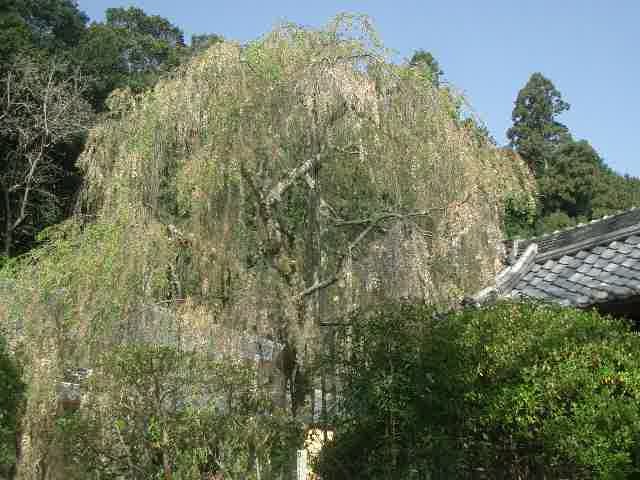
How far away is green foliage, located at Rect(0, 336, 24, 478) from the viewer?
5008 millimetres

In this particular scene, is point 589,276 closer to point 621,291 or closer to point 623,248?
point 623,248

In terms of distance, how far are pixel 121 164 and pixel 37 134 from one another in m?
11.5

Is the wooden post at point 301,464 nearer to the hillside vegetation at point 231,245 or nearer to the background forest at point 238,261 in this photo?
the background forest at point 238,261

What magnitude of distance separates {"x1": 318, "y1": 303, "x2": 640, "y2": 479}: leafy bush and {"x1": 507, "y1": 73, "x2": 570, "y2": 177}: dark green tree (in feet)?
81.5

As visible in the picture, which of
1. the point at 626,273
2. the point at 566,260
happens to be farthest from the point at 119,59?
the point at 626,273

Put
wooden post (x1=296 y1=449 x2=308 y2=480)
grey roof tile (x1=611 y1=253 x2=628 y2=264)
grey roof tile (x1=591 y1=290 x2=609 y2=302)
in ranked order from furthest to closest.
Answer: wooden post (x1=296 y1=449 x2=308 y2=480) < grey roof tile (x1=611 y1=253 x2=628 y2=264) < grey roof tile (x1=591 y1=290 x2=609 y2=302)

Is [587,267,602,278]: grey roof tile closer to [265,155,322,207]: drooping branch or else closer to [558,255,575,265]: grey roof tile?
[558,255,575,265]: grey roof tile

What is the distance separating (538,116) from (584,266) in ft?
83.7

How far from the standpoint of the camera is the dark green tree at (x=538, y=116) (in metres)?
28.5

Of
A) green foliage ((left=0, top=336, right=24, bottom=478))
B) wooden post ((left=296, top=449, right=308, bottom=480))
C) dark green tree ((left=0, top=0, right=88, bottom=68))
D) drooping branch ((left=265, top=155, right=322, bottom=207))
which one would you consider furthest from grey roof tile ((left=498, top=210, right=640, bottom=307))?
dark green tree ((left=0, top=0, right=88, bottom=68))

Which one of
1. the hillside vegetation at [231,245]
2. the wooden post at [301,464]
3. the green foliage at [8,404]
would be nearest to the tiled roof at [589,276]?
the hillside vegetation at [231,245]

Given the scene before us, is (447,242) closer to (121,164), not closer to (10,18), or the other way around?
(121,164)

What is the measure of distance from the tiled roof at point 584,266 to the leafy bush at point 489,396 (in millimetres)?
703

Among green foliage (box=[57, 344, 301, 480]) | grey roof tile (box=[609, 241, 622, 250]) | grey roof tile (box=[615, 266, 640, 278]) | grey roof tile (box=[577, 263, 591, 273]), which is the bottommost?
green foliage (box=[57, 344, 301, 480])
